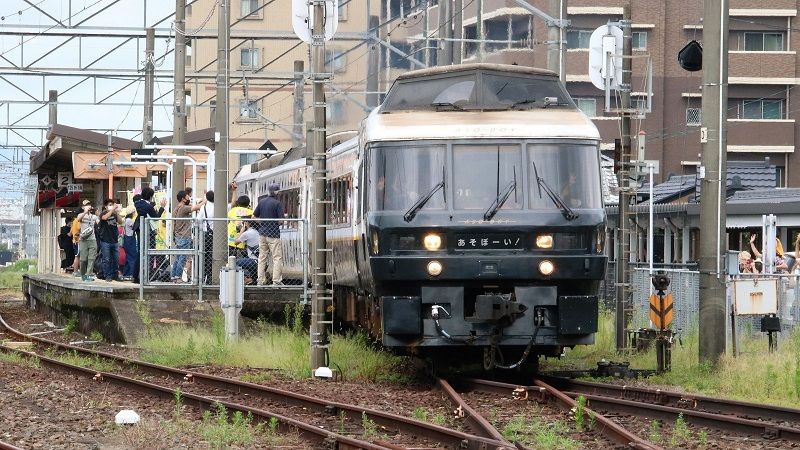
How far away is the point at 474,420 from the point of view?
40.0 feet

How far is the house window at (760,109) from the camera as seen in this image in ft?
213

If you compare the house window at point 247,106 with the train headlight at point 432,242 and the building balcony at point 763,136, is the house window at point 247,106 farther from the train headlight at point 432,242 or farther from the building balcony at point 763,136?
the train headlight at point 432,242

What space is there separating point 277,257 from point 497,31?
132ft

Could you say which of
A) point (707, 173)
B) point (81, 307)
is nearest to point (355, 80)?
point (81, 307)

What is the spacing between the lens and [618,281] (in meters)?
20.9

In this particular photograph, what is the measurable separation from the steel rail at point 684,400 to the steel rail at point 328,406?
2982 millimetres

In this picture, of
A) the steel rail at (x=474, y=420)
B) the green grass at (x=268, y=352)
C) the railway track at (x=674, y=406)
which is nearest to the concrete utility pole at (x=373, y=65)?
the green grass at (x=268, y=352)

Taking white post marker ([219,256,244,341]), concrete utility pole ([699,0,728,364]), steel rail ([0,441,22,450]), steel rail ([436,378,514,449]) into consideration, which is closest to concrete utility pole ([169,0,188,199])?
white post marker ([219,256,244,341])

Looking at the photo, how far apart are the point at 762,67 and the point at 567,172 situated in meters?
50.6

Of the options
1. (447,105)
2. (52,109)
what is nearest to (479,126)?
(447,105)

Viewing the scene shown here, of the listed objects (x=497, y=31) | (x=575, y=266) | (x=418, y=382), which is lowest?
(x=418, y=382)

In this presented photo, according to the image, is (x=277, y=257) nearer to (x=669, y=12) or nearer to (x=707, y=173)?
(x=707, y=173)

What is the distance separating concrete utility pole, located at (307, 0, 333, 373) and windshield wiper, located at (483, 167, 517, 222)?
2.76m

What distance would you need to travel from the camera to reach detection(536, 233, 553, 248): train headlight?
1554 centimetres
